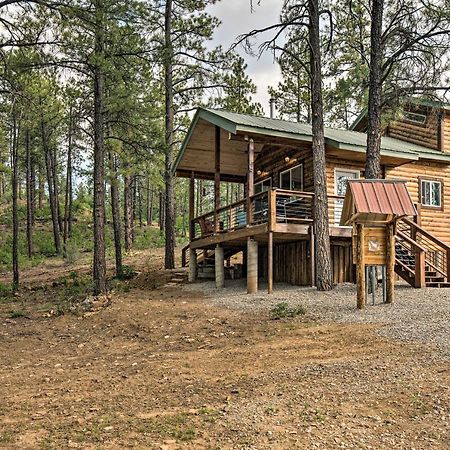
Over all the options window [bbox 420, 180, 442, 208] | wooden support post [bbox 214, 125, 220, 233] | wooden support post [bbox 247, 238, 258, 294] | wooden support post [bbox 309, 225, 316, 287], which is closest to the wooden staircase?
wooden support post [bbox 309, 225, 316, 287]

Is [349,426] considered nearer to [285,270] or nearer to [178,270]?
[285,270]

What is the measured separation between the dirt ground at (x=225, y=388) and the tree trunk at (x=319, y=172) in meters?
3.17

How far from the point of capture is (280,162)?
17438 millimetres

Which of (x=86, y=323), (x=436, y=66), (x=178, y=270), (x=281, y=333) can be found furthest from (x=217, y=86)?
(x=281, y=333)

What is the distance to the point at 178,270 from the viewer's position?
18891 millimetres

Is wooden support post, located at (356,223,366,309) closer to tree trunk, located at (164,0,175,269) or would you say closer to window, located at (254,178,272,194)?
window, located at (254,178,272,194)

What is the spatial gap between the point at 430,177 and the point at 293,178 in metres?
5.47

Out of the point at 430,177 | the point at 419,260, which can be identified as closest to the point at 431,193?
the point at 430,177

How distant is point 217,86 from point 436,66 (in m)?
8.99

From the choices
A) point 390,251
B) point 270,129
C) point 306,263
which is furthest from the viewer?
point 306,263

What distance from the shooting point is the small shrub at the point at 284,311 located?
31.1 feet

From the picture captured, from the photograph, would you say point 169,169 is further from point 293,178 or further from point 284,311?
point 284,311

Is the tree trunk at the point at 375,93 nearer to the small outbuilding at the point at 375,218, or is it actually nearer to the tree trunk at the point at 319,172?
the tree trunk at the point at 319,172

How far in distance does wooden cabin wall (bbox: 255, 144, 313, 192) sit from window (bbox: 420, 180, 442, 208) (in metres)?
5.12
